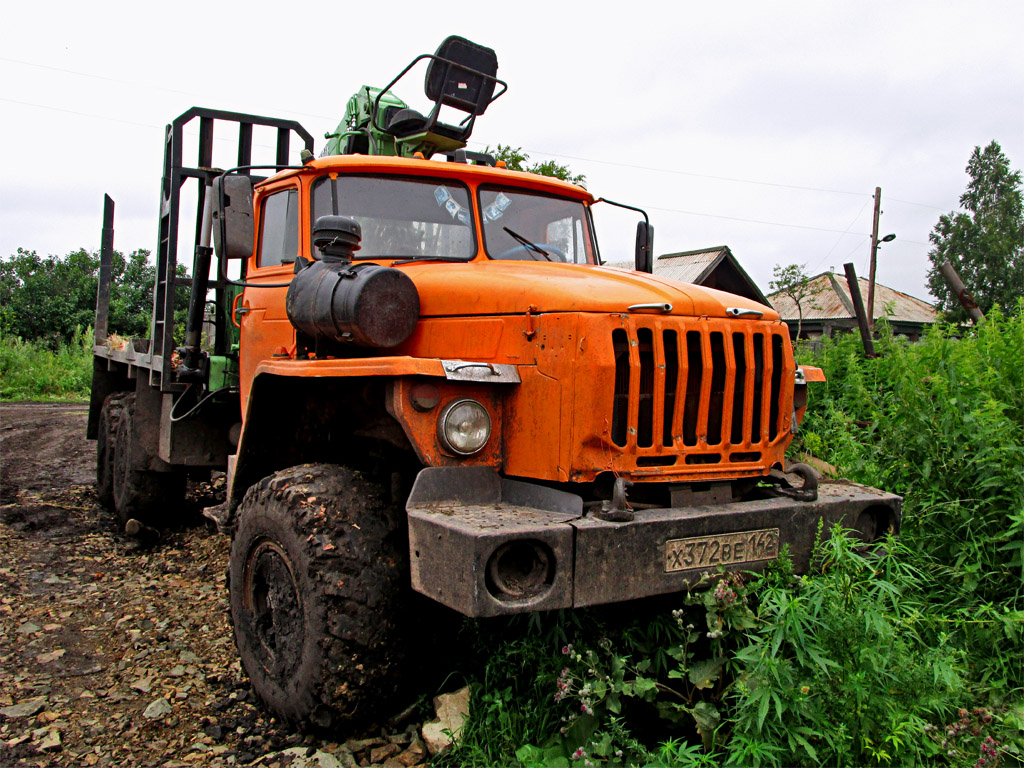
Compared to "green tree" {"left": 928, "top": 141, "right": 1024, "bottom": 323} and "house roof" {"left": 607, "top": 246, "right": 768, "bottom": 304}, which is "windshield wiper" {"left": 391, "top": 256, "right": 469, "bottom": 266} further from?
"green tree" {"left": 928, "top": 141, "right": 1024, "bottom": 323}

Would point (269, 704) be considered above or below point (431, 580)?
below

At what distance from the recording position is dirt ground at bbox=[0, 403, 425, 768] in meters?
3.15

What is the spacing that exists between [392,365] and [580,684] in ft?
4.61

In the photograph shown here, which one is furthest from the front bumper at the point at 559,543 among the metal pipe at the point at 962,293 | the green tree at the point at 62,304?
the green tree at the point at 62,304

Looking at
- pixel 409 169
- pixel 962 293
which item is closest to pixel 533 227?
pixel 409 169

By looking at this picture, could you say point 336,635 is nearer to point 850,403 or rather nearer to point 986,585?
point 986,585

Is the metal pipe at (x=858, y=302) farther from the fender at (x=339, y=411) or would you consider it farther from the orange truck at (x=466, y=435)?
the fender at (x=339, y=411)

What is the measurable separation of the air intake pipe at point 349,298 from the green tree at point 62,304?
22.1 m

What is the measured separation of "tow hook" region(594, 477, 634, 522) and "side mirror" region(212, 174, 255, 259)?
2380mm

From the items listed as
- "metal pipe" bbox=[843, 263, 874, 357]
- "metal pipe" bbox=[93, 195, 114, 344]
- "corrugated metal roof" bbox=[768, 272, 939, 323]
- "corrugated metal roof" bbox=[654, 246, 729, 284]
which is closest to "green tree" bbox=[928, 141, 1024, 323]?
"corrugated metal roof" bbox=[768, 272, 939, 323]

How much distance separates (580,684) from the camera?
2.99m

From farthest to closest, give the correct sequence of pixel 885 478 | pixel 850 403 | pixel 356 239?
pixel 850 403 → pixel 885 478 → pixel 356 239

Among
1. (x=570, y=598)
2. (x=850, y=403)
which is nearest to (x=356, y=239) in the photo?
(x=570, y=598)

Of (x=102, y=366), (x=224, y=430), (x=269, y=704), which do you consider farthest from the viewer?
(x=102, y=366)
